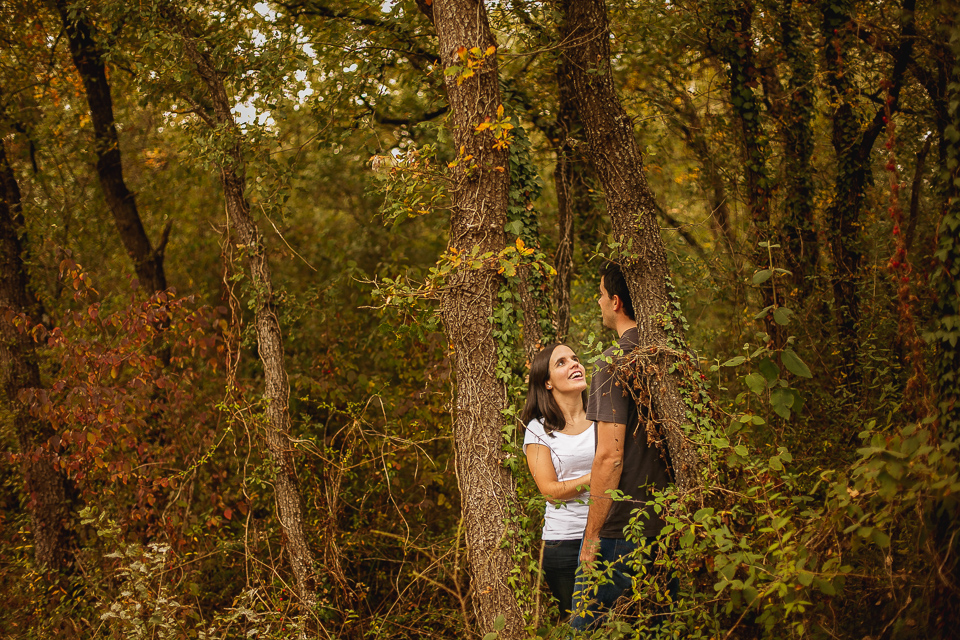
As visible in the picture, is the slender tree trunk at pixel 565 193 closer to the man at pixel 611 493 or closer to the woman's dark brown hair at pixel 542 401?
the woman's dark brown hair at pixel 542 401

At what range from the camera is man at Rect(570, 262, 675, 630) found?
122 inches

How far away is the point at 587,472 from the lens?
3.39m

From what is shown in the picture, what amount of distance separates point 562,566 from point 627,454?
2.27 feet

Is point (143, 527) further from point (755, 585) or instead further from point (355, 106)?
point (755, 585)

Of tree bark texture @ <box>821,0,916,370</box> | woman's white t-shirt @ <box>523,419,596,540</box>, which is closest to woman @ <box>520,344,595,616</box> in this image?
woman's white t-shirt @ <box>523,419,596,540</box>

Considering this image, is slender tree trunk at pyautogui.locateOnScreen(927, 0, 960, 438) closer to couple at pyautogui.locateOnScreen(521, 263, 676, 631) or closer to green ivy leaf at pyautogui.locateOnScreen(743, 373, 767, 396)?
green ivy leaf at pyautogui.locateOnScreen(743, 373, 767, 396)

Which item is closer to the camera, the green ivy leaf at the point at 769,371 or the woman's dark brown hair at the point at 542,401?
the green ivy leaf at the point at 769,371

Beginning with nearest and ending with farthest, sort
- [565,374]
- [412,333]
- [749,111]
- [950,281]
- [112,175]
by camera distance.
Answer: [950,281] < [565,374] < [412,333] < [749,111] < [112,175]

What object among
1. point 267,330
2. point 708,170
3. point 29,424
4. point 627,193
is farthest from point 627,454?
point 29,424

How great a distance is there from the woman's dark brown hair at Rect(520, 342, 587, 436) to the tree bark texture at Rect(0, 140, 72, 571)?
15.3 ft

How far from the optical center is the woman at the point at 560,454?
3312mm

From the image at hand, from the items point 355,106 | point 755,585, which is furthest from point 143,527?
point 755,585

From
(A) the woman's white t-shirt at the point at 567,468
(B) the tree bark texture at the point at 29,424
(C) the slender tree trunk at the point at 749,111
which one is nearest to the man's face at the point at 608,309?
(A) the woman's white t-shirt at the point at 567,468

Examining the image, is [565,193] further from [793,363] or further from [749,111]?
[793,363]
